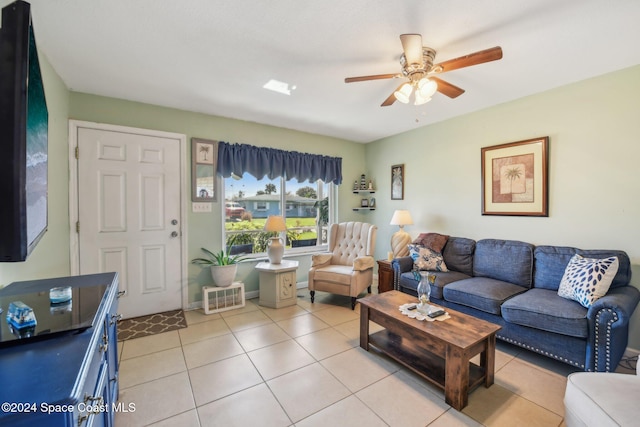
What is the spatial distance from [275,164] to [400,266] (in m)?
2.21

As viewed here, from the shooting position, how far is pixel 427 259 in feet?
10.6

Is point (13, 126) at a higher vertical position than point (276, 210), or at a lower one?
higher

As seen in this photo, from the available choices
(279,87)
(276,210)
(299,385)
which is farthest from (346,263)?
(279,87)

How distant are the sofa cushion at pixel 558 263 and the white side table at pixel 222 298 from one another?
3.29m

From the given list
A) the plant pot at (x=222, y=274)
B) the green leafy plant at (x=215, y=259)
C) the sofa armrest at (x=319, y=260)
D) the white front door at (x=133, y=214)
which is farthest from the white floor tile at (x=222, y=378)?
the sofa armrest at (x=319, y=260)

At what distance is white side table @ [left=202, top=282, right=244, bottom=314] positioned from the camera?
3152 mm

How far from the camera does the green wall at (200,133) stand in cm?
283

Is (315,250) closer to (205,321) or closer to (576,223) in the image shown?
(205,321)

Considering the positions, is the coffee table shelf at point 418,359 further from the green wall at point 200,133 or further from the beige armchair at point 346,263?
the green wall at point 200,133

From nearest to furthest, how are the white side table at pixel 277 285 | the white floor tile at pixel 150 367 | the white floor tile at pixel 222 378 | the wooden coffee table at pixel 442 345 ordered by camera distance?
1. the wooden coffee table at pixel 442 345
2. the white floor tile at pixel 222 378
3. the white floor tile at pixel 150 367
4. the white side table at pixel 277 285

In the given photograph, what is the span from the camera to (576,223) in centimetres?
258

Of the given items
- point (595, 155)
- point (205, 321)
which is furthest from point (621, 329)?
point (205, 321)

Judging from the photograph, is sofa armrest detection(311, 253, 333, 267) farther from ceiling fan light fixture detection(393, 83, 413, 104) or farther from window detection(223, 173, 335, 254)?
ceiling fan light fixture detection(393, 83, 413, 104)

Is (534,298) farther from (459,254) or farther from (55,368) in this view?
(55,368)
